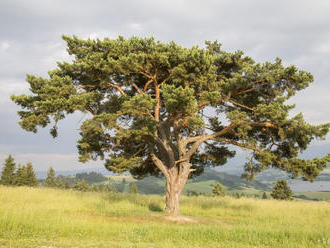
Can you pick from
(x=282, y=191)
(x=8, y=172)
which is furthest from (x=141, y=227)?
(x=8, y=172)

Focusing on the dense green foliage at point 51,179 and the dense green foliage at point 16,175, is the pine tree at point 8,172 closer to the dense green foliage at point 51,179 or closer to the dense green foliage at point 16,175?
the dense green foliage at point 16,175

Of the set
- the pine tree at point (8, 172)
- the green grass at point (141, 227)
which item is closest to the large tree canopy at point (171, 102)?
the green grass at point (141, 227)

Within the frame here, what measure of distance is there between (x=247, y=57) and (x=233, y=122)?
5.73 meters

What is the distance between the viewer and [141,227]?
37.1ft

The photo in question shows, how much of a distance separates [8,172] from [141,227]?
68.6 m

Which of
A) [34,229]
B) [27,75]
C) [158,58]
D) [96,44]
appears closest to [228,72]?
[158,58]

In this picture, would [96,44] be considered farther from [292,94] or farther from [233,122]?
[292,94]

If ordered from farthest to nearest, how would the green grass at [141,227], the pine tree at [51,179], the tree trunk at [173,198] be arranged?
the pine tree at [51,179]
the tree trunk at [173,198]
the green grass at [141,227]

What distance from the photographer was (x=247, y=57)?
19.2 metres

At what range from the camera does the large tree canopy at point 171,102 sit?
15.4m

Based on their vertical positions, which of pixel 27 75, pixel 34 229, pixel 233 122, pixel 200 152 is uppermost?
pixel 27 75

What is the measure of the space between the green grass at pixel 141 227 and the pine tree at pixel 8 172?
5383 cm

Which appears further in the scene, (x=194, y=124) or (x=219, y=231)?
(x=194, y=124)

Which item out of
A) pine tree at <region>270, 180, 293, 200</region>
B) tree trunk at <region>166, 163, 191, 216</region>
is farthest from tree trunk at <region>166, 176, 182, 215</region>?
pine tree at <region>270, 180, 293, 200</region>
